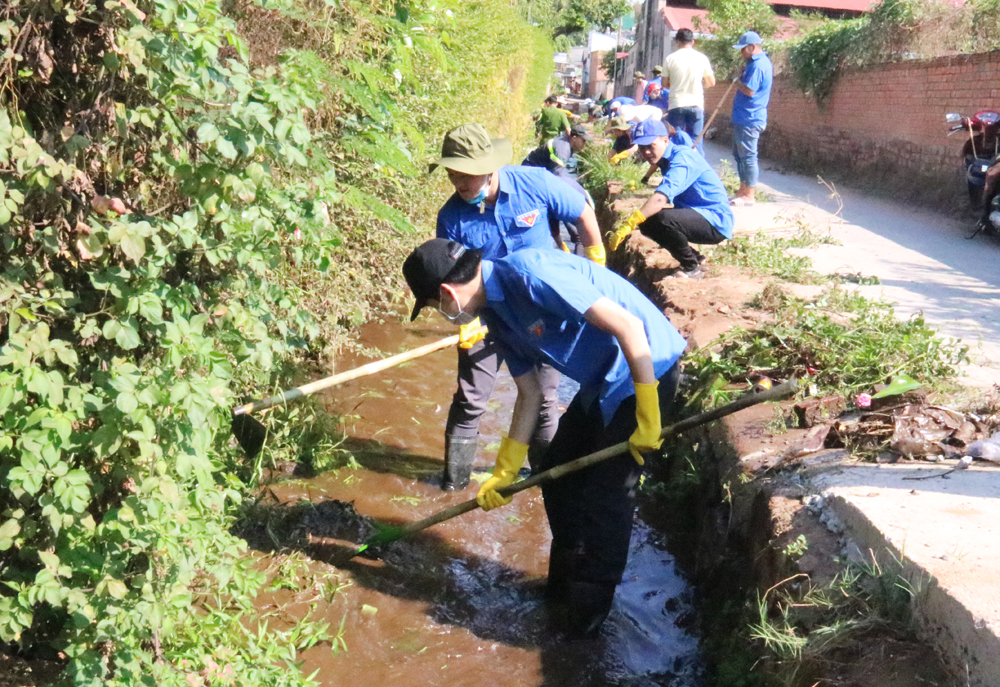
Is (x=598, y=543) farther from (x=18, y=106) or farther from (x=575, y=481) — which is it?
(x=18, y=106)

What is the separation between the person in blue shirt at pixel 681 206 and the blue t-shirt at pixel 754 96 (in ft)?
8.97

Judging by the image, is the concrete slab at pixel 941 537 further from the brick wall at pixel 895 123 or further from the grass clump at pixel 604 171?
the brick wall at pixel 895 123

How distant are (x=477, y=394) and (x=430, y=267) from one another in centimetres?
181

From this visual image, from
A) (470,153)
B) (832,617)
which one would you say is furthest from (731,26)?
(832,617)

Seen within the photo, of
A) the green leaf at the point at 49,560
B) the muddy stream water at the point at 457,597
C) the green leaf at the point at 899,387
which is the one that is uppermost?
the green leaf at the point at 899,387

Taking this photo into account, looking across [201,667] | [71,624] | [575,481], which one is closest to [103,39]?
[71,624]

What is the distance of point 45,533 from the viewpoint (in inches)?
108

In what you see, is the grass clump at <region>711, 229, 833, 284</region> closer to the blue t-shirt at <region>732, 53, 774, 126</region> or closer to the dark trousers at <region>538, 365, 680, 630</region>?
the blue t-shirt at <region>732, 53, 774, 126</region>

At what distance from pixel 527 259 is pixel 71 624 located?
1826 mm

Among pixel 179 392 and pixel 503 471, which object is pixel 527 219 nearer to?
pixel 503 471

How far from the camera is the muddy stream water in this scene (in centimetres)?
374

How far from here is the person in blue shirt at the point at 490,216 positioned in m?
4.20

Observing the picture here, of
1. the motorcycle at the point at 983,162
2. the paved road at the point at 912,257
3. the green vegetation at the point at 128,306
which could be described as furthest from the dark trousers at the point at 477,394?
the motorcycle at the point at 983,162

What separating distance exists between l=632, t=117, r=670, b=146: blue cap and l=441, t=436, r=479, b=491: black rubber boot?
8.84ft
